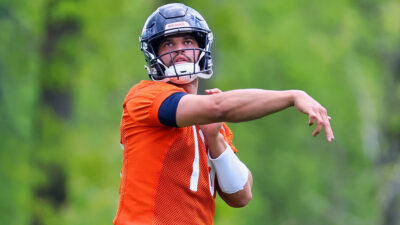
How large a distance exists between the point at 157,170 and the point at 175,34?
0.85 metres

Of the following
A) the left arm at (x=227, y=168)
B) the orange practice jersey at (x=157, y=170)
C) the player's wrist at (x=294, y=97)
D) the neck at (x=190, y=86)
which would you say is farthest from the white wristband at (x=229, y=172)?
the player's wrist at (x=294, y=97)

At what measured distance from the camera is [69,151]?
16.2 metres

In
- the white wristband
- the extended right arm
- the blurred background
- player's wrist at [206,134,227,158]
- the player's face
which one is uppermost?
the player's face

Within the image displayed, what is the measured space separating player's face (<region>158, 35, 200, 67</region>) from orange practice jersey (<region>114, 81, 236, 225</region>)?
0.23 m

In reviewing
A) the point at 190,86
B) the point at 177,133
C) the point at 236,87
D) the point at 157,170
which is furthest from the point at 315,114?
the point at 236,87

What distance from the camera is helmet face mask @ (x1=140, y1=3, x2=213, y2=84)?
219 inches

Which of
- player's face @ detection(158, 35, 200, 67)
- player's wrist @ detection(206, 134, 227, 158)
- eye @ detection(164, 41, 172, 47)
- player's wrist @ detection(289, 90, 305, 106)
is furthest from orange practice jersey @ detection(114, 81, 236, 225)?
player's wrist @ detection(289, 90, 305, 106)

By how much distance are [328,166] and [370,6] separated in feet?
32.4

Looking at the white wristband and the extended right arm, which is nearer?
the extended right arm

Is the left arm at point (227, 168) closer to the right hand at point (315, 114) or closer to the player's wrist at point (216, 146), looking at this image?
the player's wrist at point (216, 146)

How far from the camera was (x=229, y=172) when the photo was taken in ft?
18.7

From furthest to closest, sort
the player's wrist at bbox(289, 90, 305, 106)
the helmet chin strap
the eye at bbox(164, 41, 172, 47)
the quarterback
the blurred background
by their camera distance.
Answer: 1. the blurred background
2. the eye at bbox(164, 41, 172, 47)
3. the helmet chin strap
4. the quarterback
5. the player's wrist at bbox(289, 90, 305, 106)

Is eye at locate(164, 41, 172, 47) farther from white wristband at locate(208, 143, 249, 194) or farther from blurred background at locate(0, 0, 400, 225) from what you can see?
blurred background at locate(0, 0, 400, 225)

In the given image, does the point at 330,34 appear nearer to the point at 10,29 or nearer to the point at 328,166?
the point at 328,166
